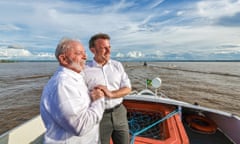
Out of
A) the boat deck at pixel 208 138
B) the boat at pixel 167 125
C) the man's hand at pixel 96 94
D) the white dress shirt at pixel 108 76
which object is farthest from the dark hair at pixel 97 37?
the boat deck at pixel 208 138

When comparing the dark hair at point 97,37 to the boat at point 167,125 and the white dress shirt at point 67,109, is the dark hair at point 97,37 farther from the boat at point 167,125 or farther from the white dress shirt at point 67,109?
the boat at point 167,125

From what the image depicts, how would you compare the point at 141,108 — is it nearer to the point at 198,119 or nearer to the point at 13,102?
the point at 198,119

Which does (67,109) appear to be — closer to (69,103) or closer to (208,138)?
(69,103)

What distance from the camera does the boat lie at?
2223mm

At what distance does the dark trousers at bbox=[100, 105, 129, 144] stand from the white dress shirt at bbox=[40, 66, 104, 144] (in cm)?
65

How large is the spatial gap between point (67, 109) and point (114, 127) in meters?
0.94

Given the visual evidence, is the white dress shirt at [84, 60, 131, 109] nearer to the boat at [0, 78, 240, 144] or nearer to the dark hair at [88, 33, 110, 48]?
the dark hair at [88, 33, 110, 48]

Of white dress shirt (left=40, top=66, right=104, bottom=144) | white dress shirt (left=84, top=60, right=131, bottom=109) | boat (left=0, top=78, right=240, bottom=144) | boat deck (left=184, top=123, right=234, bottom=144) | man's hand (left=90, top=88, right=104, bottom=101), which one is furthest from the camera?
boat deck (left=184, top=123, right=234, bottom=144)

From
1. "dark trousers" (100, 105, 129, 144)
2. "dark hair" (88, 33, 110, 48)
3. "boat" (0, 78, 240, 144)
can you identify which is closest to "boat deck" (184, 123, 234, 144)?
"boat" (0, 78, 240, 144)

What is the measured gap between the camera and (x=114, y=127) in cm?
167

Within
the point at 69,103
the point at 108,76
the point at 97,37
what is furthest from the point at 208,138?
the point at 69,103

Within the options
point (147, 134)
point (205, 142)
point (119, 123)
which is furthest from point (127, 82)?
point (205, 142)

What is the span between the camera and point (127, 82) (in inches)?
70.2

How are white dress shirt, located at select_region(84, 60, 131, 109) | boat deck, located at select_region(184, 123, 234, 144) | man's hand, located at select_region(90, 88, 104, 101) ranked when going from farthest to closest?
1. boat deck, located at select_region(184, 123, 234, 144)
2. white dress shirt, located at select_region(84, 60, 131, 109)
3. man's hand, located at select_region(90, 88, 104, 101)
